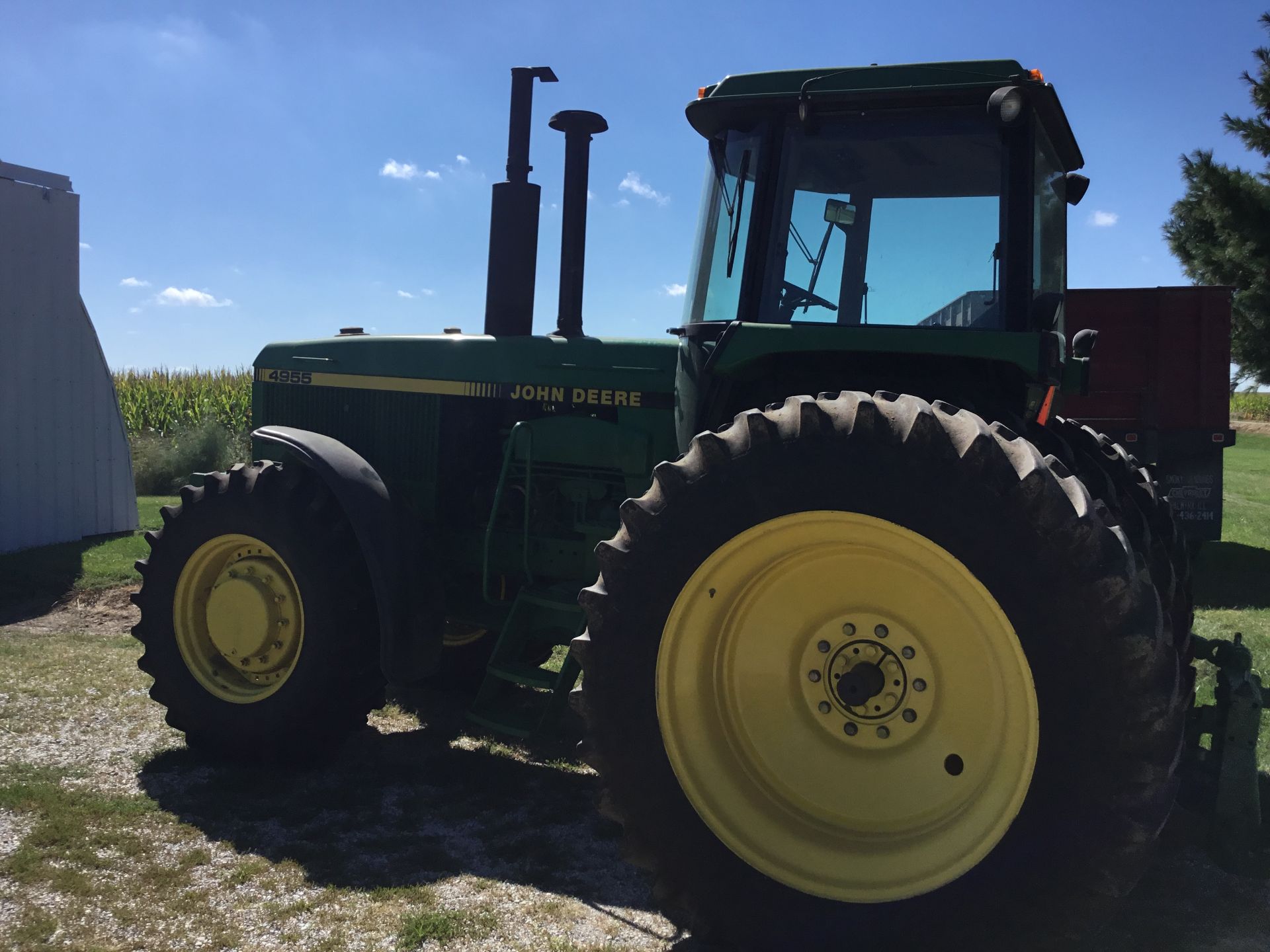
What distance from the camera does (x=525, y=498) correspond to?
4410 millimetres

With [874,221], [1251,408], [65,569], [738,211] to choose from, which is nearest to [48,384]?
[65,569]

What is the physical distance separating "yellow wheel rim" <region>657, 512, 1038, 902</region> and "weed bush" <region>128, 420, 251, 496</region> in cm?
1400

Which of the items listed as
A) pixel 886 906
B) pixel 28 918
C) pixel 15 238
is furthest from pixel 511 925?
pixel 15 238

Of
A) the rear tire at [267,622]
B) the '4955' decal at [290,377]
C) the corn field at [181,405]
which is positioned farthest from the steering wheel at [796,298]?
the corn field at [181,405]

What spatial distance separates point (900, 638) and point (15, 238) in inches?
395

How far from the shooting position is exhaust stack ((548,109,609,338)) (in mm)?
4461

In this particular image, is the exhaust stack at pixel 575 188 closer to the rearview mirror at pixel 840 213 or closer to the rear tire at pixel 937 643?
the rearview mirror at pixel 840 213

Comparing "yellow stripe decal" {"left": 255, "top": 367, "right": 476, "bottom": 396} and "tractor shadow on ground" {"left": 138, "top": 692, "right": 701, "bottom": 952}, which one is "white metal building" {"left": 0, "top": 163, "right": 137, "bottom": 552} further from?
"tractor shadow on ground" {"left": 138, "top": 692, "right": 701, "bottom": 952}

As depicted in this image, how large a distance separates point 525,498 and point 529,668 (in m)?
0.79

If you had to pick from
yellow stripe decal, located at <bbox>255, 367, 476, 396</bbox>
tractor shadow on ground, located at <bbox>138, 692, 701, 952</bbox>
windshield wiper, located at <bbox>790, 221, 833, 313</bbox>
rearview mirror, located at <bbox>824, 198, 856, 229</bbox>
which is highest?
rearview mirror, located at <bbox>824, 198, 856, 229</bbox>

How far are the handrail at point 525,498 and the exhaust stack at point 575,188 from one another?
0.50 m

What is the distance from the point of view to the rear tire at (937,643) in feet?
7.48

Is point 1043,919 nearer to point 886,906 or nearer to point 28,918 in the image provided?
point 886,906

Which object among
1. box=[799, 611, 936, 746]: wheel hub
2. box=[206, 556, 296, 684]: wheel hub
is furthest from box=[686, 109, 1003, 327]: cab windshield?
box=[206, 556, 296, 684]: wheel hub
